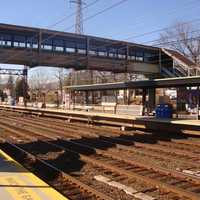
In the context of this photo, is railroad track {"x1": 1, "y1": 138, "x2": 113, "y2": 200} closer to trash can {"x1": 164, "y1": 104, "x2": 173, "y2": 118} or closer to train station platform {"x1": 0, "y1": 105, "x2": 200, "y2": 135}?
train station platform {"x1": 0, "y1": 105, "x2": 200, "y2": 135}

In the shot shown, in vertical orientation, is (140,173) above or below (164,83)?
below

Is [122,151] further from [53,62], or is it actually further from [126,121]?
[53,62]

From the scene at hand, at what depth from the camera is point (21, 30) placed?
180 feet

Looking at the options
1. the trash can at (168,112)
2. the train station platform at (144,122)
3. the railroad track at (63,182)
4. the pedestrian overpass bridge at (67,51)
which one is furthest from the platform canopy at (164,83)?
the pedestrian overpass bridge at (67,51)

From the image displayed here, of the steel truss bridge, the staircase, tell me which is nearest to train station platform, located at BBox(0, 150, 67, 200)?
the steel truss bridge

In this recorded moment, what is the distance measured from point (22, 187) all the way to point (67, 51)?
50719mm

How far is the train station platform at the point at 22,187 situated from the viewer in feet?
23.9

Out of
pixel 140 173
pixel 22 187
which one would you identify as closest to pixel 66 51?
pixel 140 173

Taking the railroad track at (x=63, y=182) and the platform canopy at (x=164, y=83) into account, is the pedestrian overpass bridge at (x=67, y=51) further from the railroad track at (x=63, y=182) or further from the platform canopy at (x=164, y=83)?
the railroad track at (x=63, y=182)

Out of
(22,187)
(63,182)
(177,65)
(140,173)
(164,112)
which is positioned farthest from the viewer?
(177,65)

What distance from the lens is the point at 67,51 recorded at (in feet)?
189

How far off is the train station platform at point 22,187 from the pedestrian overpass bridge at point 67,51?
4442 centimetres

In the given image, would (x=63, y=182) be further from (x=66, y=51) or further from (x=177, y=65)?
(x=177, y=65)

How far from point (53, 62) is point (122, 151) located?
144ft
